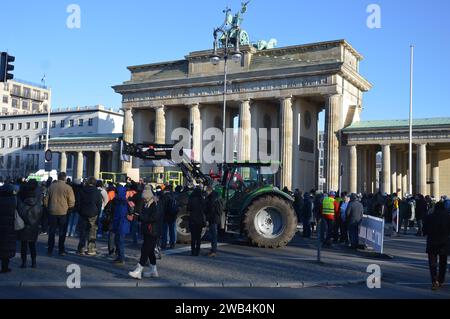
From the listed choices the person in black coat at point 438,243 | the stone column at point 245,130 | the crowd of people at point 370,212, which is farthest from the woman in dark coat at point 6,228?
the stone column at point 245,130

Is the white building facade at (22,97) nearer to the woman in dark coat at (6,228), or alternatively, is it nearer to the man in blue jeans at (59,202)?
the man in blue jeans at (59,202)

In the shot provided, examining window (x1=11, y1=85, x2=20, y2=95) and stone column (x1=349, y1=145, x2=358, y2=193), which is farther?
window (x1=11, y1=85, x2=20, y2=95)

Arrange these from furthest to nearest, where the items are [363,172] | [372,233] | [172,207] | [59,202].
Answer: [363,172] < [372,233] < [172,207] < [59,202]

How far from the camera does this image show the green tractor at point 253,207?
15.1m

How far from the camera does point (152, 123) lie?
206 ft

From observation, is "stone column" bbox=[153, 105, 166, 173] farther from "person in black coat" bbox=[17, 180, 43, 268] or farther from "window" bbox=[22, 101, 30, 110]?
"window" bbox=[22, 101, 30, 110]

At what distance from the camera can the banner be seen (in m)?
14.5

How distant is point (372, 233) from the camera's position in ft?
50.4

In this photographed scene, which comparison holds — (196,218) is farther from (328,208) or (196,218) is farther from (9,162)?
(9,162)

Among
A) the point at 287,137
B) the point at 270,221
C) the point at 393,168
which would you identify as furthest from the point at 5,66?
the point at 393,168

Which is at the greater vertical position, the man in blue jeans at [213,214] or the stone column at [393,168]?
the stone column at [393,168]

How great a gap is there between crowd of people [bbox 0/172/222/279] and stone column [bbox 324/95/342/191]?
107ft

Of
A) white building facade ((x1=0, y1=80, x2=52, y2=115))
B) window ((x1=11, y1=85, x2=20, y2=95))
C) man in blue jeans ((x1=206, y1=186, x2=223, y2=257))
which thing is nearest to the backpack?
man in blue jeans ((x1=206, y1=186, x2=223, y2=257))

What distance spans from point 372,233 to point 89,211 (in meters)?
8.50
